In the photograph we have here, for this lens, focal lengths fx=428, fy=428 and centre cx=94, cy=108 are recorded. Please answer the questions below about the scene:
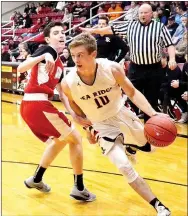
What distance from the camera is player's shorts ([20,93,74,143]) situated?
12.6ft

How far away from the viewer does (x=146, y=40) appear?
6.27m

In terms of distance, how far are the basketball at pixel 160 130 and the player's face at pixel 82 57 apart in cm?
66

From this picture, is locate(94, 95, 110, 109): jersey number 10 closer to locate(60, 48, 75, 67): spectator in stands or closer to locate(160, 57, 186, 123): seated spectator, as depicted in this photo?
locate(160, 57, 186, 123): seated spectator

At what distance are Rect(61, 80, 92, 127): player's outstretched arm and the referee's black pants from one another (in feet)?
8.97

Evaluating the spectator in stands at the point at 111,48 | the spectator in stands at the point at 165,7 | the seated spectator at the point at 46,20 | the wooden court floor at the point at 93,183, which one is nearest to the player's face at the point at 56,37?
the wooden court floor at the point at 93,183

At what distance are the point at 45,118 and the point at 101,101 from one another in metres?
0.64

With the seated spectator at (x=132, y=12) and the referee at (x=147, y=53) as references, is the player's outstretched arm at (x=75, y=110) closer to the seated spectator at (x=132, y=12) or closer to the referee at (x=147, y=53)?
the referee at (x=147, y=53)

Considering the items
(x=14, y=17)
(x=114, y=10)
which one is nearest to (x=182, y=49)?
(x=114, y=10)

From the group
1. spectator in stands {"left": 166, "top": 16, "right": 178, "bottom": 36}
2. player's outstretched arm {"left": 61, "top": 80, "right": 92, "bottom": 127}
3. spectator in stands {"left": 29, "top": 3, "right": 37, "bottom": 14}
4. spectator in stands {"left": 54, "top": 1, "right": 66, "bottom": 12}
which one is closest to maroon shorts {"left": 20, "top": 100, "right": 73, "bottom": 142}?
player's outstretched arm {"left": 61, "top": 80, "right": 92, "bottom": 127}

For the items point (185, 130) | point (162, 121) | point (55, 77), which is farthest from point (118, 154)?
point (185, 130)

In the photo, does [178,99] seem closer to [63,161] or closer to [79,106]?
[63,161]

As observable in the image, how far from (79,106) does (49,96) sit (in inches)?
19.1

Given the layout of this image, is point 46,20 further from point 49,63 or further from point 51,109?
point 49,63

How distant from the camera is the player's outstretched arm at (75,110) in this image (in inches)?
138
